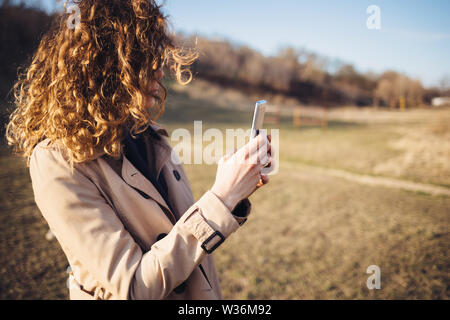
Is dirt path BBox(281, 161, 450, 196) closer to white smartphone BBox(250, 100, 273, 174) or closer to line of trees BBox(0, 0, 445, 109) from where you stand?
white smartphone BBox(250, 100, 273, 174)

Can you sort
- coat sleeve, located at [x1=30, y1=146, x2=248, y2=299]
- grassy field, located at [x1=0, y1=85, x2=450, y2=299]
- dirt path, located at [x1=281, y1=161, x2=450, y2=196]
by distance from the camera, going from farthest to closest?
dirt path, located at [x1=281, y1=161, x2=450, y2=196] < grassy field, located at [x1=0, y1=85, x2=450, y2=299] < coat sleeve, located at [x1=30, y1=146, x2=248, y2=299]

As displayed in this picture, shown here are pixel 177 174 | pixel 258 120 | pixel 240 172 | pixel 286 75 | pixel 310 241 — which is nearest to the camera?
pixel 240 172

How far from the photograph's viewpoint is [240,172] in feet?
3.55

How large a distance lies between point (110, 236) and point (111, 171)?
266 millimetres

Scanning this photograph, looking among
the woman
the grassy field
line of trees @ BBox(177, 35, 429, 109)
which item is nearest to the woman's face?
the woman

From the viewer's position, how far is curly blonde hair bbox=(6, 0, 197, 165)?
1076 millimetres

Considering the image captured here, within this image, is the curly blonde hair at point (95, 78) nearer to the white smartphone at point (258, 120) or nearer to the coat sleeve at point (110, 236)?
the coat sleeve at point (110, 236)

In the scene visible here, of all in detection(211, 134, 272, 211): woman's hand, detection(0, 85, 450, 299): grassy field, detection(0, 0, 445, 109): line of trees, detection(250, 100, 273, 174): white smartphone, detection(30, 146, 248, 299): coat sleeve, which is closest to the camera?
detection(30, 146, 248, 299): coat sleeve

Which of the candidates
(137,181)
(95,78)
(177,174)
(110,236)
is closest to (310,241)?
(177,174)

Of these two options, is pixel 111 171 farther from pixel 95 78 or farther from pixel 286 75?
pixel 286 75

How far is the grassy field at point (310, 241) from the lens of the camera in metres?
3.42

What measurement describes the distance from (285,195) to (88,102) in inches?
250

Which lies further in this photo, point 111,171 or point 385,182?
point 385,182

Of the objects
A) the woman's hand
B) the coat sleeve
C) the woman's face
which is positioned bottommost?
the coat sleeve
